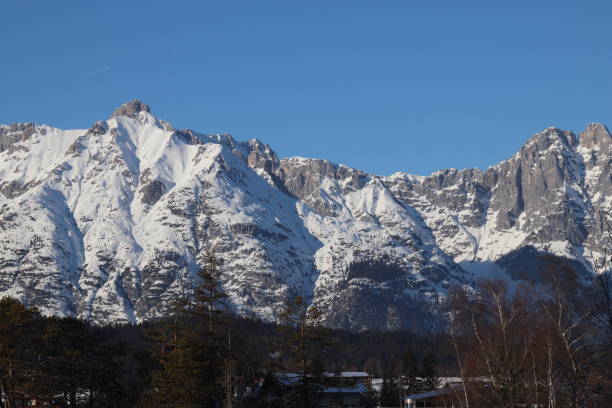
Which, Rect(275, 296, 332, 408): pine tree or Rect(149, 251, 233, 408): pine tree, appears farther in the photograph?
Rect(275, 296, 332, 408): pine tree

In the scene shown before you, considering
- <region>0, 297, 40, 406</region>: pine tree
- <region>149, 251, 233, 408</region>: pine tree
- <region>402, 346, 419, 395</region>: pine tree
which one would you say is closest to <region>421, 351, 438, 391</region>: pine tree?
<region>402, 346, 419, 395</region>: pine tree

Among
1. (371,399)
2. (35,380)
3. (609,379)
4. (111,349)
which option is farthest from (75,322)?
(371,399)

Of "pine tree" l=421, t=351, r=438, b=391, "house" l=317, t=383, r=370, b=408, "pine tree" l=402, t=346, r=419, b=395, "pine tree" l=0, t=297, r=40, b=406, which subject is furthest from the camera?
"pine tree" l=402, t=346, r=419, b=395

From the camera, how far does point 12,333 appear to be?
72250 mm

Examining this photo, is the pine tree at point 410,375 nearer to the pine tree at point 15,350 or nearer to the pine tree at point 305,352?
the pine tree at point 305,352

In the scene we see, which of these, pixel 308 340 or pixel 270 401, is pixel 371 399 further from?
pixel 308 340

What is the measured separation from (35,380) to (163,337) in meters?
14.5

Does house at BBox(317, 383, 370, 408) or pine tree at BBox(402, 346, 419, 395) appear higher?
pine tree at BBox(402, 346, 419, 395)

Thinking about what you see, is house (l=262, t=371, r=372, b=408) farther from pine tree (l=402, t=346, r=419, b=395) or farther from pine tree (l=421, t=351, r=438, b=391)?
pine tree (l=421, t=351, r=438, b=391)

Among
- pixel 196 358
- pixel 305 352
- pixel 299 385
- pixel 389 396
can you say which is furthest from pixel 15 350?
pixel 389 396

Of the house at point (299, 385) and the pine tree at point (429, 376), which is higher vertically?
the pine tree at point (429, 376)

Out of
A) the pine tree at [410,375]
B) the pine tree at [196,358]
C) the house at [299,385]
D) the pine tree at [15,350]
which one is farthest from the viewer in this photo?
the pine tree at [410,375]

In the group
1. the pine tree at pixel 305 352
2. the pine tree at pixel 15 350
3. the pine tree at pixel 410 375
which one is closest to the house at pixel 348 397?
the pine tree at pixel 410 375

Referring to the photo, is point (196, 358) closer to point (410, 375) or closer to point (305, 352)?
point (305, 352)
